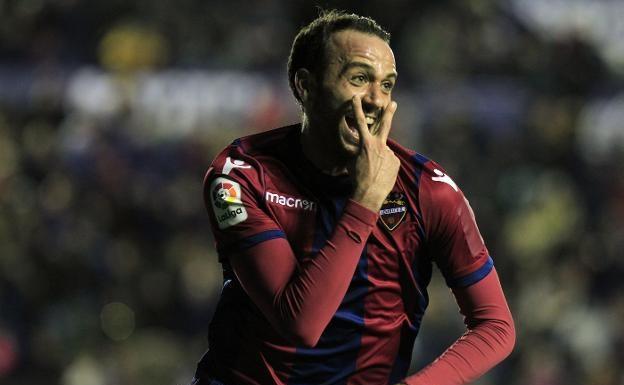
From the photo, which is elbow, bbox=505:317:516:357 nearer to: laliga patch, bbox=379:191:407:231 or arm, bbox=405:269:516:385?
arm, bbox=405:269:516:385

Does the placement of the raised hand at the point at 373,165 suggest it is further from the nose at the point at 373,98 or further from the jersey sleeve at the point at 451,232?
the jersey sleeve at the point at 451,232

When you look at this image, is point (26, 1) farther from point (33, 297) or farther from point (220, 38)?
point (33, 297)

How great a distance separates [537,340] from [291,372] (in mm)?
5002

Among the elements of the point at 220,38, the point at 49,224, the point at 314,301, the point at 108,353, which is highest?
the point at 314,301

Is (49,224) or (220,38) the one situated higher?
(220,38)

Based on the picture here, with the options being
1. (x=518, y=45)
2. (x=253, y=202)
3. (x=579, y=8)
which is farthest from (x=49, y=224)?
(x=253, y=202)

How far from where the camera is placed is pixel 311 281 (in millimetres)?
2795

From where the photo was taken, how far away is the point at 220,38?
988cm

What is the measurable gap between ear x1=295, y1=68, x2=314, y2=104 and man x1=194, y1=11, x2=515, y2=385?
11mm

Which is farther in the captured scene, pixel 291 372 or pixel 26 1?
pixel 26 1

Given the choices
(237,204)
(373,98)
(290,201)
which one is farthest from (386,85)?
(237,204)

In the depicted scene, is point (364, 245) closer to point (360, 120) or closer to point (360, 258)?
point (360, 258)

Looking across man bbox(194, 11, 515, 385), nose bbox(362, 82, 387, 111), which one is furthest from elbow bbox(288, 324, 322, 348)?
nose bbox(362, 82, 387, 111)

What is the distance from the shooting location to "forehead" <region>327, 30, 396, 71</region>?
3023 millimetres
